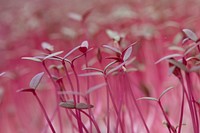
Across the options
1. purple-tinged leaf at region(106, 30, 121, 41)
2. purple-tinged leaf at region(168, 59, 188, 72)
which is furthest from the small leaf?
purple-tinged leaf at region(106, 30, 121, 41)

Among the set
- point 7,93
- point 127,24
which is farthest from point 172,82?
point 7,93

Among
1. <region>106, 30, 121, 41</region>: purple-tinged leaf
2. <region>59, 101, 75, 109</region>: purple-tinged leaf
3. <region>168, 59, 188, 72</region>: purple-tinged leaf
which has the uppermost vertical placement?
<region>106, 30, 121, 41</region>: purple-tinged leaf

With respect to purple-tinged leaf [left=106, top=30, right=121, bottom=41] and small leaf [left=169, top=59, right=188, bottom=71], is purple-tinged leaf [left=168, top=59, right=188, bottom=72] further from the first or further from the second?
purple-tinged leaf [left=106, top=30, right=121, bottom=41]

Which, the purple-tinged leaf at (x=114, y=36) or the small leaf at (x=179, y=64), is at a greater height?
the purple-tinged leaf at (x=114, y=36)

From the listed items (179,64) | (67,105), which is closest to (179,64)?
(179,64)

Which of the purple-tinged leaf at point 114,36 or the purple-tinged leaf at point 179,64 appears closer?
the purple-tinged leaf at point 179,64

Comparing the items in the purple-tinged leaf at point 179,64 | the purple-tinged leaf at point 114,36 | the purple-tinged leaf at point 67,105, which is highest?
the purple-tinged leaf at point 114,36

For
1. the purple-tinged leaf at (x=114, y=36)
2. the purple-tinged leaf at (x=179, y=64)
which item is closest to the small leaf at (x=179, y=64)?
the purple-tinged leaf at (x=179, y=64)

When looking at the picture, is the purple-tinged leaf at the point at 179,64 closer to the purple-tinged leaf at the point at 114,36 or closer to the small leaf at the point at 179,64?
the small leaf at the point at 179,64

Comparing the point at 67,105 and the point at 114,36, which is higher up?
the point at 114,36

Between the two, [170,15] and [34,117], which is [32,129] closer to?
[34,117]

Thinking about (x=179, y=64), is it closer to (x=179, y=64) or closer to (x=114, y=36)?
(x=179, y=64)

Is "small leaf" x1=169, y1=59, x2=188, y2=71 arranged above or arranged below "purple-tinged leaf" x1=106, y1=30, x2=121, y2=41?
below
